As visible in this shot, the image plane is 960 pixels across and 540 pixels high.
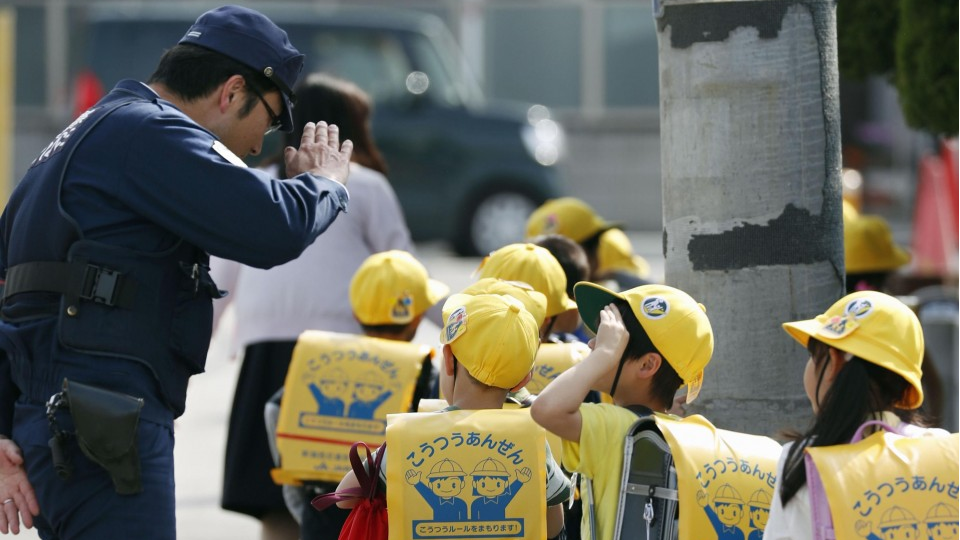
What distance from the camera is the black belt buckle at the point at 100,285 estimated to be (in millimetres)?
3234

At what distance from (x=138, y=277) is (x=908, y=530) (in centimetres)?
166

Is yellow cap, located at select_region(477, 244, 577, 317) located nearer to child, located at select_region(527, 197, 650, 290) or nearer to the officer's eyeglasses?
the officer's eyeglasses

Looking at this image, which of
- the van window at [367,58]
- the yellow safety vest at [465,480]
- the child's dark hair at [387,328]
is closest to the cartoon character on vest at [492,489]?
the yellow safety vest at [465,480]

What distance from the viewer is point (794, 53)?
4.04m

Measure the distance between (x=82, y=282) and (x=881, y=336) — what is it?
1667 millimetres

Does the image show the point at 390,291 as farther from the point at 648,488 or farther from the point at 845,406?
the point at 845,406

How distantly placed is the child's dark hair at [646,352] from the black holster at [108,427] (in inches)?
45.1

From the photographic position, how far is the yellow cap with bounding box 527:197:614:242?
20.6 ft

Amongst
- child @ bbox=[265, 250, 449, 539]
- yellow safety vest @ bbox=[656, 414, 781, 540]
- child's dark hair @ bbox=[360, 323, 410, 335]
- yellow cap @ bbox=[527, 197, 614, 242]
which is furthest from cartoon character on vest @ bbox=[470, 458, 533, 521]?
yellow cap @ bbox=[527, 197, 614, 242]

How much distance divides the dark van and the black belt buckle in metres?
11.7

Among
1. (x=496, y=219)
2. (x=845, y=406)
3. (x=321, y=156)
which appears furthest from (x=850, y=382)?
(x=496, y=219)

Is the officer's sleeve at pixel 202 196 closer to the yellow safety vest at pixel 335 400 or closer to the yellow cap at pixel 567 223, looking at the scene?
the yellow safety vest at pixel 335 400

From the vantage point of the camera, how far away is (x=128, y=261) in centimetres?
328

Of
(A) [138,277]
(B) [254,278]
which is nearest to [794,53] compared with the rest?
(A) [138,277]
